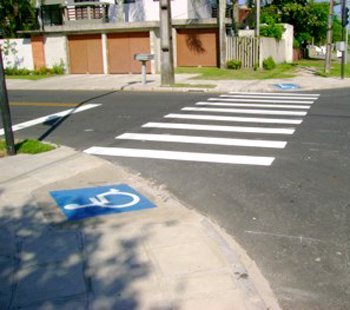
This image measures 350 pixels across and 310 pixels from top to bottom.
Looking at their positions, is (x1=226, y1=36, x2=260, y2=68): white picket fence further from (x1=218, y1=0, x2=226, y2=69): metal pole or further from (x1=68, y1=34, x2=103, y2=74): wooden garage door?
(x1=68, y1=34, x2=103, y2=74): wooden garage door

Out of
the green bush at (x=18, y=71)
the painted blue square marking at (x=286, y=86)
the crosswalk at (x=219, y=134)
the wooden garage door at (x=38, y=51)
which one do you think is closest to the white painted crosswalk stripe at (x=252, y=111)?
the crosswalk at (x=219, y=134)

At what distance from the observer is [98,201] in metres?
6.37

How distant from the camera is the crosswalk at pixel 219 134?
902 centimetres

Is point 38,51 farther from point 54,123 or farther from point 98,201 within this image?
point 98,201

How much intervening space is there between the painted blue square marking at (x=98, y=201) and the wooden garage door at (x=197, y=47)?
82.6ft

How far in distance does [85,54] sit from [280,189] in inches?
1040

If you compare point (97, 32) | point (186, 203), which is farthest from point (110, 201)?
point (97, 32)

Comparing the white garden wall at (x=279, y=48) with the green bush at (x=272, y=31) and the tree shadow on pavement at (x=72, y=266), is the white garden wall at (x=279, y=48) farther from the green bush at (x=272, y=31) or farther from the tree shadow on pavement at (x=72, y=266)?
the tree shadow on pavement at (x=72, y=266)

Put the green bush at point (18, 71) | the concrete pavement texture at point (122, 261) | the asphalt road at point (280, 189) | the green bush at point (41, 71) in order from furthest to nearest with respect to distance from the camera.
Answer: the green bush at point (18, 71)
the green bush at point (41, 71)
the asphalt road at point (280, 189)
the concrete pavement texture at point (122, 261)

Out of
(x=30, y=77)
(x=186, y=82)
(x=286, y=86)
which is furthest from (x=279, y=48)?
(x=30, y=77)

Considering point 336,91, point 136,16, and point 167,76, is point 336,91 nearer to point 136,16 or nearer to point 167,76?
point 167,76

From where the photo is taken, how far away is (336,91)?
19109mm

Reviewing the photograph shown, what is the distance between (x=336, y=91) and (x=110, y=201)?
14.9 meters

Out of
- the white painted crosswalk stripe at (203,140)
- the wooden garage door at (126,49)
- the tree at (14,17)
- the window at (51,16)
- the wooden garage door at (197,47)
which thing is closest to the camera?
the white painted crosswalk stripe at (203,140)
